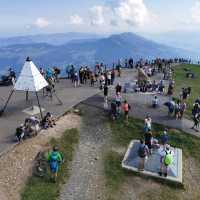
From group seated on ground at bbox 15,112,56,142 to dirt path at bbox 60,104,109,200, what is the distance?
299 cm

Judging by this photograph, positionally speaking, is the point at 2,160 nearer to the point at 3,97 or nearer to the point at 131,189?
the point at 131,189

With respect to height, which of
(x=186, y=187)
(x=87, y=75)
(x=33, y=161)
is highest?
(x=87, y=75)

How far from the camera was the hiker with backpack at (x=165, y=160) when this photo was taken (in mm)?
19406

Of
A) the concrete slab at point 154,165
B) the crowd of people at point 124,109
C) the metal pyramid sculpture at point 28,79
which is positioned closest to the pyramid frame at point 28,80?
the metal pyramid sculpture at point 28,79

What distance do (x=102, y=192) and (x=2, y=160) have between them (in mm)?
6756

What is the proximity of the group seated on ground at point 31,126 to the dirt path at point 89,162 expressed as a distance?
2.99m

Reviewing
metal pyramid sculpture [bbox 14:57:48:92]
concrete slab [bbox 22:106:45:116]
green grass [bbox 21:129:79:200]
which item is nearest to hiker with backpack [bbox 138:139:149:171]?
green grass [bbox 21:129:79:200]

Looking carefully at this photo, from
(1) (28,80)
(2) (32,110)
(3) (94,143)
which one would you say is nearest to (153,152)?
(3) (94,143)

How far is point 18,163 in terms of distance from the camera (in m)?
19.6

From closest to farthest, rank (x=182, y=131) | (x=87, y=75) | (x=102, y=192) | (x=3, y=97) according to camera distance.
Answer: (x=102, y=192)
(x=182, y=131)
(x=3, y=97)
(x=87, y=75)

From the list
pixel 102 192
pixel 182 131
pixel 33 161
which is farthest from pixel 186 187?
pixel 33 161

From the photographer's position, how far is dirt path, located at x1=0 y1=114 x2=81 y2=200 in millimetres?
17458

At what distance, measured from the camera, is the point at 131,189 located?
61.9 ft

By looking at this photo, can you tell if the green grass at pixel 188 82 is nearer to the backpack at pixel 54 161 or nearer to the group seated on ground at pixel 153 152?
the group seated on ground at pixel 153 152
